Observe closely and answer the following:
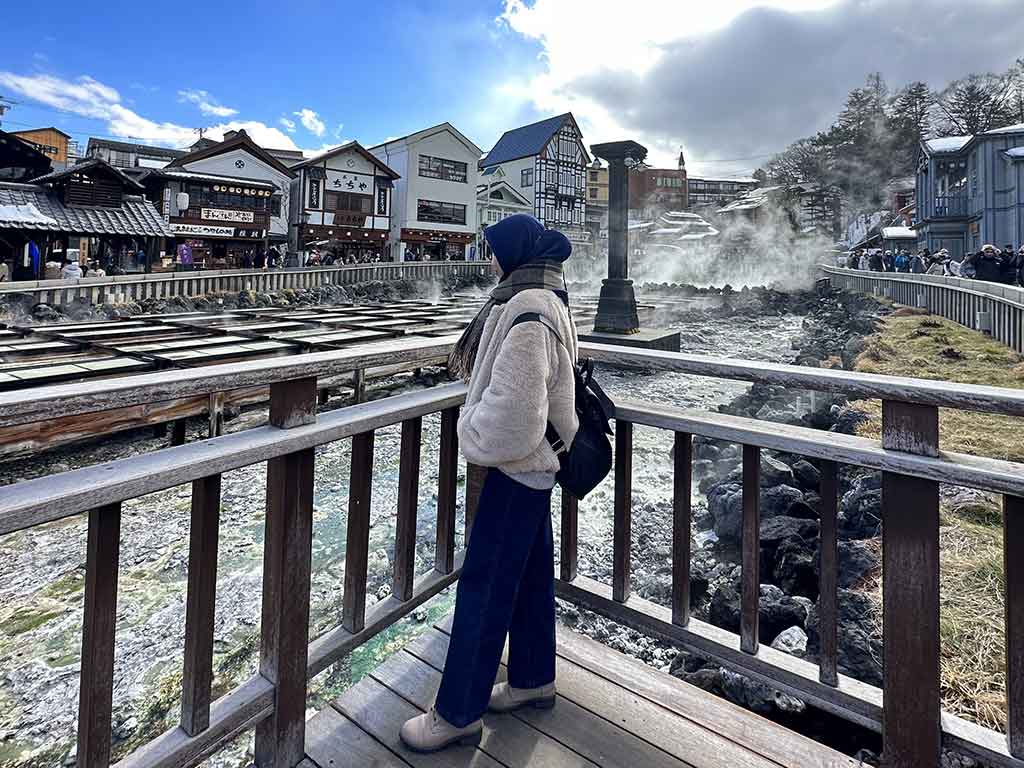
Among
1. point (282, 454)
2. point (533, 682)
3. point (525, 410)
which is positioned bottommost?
point (533, 682)

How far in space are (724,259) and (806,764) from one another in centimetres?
4514

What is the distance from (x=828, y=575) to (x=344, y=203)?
32864 mm

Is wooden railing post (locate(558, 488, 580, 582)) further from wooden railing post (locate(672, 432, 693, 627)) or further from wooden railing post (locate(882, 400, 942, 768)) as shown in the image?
wooden railing post (locate(882, 400, 942, 768))

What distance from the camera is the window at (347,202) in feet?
101

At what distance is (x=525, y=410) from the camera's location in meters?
1.41

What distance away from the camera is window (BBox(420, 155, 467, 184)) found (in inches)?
1310

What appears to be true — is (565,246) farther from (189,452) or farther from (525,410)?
(189,452)

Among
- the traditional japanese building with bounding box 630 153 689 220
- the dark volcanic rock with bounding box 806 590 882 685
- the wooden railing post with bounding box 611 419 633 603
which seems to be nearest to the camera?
the wooden railing post with bounding box 611 419 633 603

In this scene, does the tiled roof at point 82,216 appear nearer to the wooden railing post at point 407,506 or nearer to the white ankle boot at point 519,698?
the wooden railing post at point 407,506

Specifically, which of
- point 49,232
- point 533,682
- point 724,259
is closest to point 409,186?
point 49,232

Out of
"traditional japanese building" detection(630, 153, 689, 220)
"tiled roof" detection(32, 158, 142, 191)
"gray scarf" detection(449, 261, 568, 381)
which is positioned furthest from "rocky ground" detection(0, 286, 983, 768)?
"traditional japanese building" detection(630, 153, 689, 220)

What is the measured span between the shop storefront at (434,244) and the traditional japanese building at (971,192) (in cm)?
2365

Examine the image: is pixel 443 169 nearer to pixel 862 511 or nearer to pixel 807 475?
pixel 807 475

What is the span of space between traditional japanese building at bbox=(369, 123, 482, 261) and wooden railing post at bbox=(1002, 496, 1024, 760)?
1329 inches
